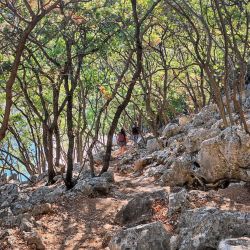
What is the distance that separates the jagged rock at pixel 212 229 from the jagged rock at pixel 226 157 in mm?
4684

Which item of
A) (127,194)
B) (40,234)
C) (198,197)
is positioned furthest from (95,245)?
(127,194)

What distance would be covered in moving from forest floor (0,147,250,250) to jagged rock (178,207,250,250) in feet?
7.03

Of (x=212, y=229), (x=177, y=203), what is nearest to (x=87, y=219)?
(x=177, y=203)

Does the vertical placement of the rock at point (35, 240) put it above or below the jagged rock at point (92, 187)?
below

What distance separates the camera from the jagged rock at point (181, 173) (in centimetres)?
1133

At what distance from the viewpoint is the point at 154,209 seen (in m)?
8.68

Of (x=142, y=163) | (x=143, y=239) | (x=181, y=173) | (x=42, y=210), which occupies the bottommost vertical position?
(x=143, y=239)

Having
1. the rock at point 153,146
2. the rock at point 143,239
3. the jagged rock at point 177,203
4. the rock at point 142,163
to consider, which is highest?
the rock at point 153,146

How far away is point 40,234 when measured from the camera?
8.39 metres

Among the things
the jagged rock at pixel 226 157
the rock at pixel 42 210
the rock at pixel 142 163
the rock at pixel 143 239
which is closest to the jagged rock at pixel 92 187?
the rock at pixel 42 210

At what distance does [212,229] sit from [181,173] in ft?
20.5

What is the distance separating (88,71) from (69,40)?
4201mm

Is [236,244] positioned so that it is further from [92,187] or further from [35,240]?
[92,187]

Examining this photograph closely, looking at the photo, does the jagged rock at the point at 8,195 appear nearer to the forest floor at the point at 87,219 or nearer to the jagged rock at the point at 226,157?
the forest floor at the point at 87,219
